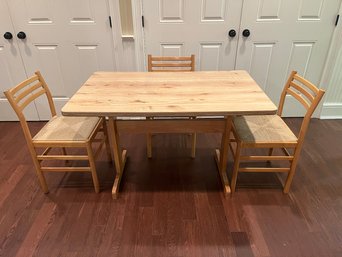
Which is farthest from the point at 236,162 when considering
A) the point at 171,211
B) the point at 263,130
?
the point at 171,211

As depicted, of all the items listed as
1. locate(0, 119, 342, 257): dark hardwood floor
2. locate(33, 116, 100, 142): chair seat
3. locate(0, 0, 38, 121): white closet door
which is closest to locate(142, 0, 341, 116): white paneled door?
locate(0, 119, 342, 257): dark hardwood floor

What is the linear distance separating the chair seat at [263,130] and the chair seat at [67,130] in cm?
108

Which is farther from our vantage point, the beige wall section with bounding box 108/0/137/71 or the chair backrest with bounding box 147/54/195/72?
the beige wall section with bounding box 108/0/137/71

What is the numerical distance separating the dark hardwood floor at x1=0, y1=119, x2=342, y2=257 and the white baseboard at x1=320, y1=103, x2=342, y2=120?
2.23 ft

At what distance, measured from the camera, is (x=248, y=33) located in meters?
2.54

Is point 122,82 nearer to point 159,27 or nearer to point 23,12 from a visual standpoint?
point 159,27

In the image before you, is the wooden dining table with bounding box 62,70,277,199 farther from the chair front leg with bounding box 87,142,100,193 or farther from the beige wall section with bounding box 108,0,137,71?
the beige wall section with bounding box 108,0,137,71

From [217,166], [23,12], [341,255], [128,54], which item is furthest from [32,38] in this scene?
[341,255]

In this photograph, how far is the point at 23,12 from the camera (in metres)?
2.46

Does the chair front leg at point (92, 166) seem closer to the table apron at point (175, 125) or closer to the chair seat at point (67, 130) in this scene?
the chair seat at point (67, 130)

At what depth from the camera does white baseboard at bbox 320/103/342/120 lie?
9.67ft

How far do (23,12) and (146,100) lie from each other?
1.75 metres

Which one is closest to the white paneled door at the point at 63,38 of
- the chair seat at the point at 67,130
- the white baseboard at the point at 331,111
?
the chair seat at the point at 67,130

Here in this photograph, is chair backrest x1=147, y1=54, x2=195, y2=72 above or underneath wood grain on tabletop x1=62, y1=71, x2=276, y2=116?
above
